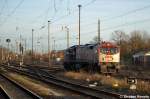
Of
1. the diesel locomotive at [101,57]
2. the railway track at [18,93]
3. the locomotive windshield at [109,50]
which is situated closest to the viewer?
the railway track at [18,93]

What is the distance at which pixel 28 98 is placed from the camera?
2000cm

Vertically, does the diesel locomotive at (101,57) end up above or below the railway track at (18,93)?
above

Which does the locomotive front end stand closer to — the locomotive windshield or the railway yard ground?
the locomotive windshield

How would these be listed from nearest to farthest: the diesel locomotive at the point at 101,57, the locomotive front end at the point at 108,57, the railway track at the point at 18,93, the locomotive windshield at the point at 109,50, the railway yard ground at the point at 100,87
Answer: the railway track at the point at 18,93
the railway yard ground at the point at 100,87
the locomotive front end at the point at 108,57
the diesel locomotive at the point at 101,57
the locomotive windshield at the point at 109,50

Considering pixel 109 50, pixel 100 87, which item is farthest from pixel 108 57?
pixel 100 87

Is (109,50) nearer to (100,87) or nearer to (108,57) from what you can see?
(108,57)

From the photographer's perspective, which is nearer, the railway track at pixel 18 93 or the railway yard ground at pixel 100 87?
the railway track at pixel 18 93

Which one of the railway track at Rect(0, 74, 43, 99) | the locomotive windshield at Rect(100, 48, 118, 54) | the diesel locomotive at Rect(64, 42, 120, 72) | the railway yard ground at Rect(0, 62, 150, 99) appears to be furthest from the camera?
the locomotive windshield at Rect(100, 48, 118, 54)

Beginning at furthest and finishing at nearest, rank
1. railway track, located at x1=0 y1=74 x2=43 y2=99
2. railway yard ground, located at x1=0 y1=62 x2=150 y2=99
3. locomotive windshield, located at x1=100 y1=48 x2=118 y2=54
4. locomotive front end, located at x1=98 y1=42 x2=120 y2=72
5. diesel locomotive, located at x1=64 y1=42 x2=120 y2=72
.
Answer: locomotive windshield, located at x1=100 y1=48 x2=118 y2=54
diesel locomotive, located at x1=64 y1=42 x2=120 y2=72
locomotive front end, located at x1=98 y1=42 x2=120 y2=72
railway yard ground, located at x1=0 y1=62 x2=150 y2=99
railway track, located at x1=0 y1=74 x2=43 y2=99

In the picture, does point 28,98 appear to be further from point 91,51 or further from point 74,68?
point 74,68

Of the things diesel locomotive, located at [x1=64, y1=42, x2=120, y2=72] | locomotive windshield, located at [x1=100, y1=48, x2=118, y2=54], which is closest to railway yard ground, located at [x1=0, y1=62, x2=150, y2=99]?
diesel locomotive, located at [x1=64, y1=42, x2=120, y2=72]

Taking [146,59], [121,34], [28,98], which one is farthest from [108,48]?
[121,34]

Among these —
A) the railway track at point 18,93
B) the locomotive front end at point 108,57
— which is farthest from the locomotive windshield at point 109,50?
the railway track at point 18,93

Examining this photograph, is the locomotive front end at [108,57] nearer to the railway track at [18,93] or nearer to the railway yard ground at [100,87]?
the railway yard ground at [100,87]
